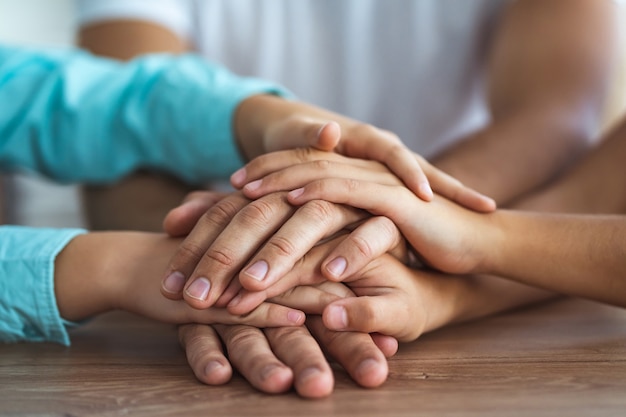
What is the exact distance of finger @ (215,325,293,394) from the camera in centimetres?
54

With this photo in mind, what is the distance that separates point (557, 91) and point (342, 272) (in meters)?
0.67

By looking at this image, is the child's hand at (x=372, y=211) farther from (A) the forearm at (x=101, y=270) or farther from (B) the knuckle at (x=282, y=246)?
(A) the forearm at (x=101, y=270)

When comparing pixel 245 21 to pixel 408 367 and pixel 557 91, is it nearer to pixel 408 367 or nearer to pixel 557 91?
pixel 557 91

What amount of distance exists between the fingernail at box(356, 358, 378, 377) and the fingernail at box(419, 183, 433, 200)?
20 centimetres

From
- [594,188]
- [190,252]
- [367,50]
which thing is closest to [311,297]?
[190,252]

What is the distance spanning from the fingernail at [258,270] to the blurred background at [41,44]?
1.35 meters

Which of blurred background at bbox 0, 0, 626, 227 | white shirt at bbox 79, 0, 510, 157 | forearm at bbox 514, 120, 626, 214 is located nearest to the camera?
forearm at bbox 514, 120, 626, 214

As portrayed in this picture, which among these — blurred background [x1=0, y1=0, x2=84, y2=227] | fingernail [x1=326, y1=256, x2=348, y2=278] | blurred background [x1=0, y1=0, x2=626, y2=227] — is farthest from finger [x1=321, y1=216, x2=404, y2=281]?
blurred background [x1=0, y1=0, x2=84, y2=227]

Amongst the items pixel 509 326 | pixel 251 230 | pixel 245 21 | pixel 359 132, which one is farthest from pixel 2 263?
pixel 245 21

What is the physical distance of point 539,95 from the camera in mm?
1131

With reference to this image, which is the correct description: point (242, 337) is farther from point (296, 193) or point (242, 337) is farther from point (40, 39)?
point (40, 39)

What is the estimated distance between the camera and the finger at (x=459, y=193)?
724mm

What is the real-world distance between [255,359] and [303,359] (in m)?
0.04

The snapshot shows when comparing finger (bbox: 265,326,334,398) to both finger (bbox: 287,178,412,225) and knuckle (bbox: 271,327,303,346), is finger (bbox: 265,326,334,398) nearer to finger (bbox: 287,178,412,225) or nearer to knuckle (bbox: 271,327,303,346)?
knuckle (bbox: 271,327,303,346)
